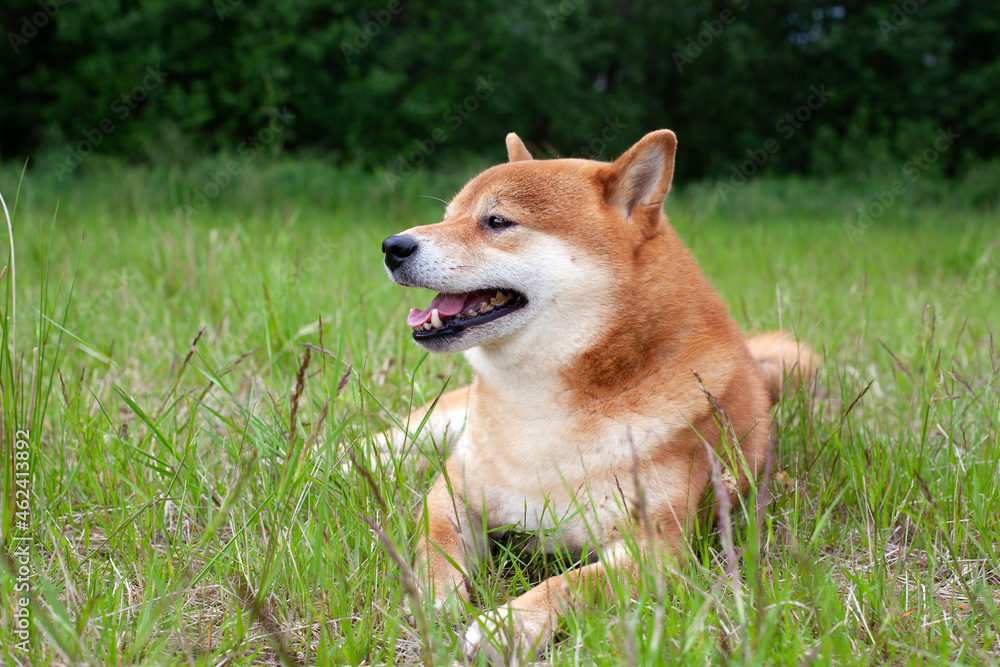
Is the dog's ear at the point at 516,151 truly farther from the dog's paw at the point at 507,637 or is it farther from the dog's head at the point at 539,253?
the dog's paw at the point at 507,637

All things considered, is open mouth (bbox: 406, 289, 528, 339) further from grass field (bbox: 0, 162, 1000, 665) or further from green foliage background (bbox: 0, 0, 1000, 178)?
green foliage background (bbox: 0, 0, 1000, 178)

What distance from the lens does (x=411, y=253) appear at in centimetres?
231

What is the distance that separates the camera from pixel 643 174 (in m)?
2.33

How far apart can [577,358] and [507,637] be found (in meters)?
0.86

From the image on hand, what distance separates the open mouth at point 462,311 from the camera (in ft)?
7.43

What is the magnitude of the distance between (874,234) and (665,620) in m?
9.14

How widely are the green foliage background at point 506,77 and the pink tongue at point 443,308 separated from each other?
971 cm

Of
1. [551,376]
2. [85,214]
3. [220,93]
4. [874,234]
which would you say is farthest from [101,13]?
[551,376]

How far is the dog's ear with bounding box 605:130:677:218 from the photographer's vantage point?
2266 millimetres

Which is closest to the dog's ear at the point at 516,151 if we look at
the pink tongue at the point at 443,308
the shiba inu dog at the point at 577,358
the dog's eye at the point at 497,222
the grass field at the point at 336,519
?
the shiba inu dog at the point at 577,358

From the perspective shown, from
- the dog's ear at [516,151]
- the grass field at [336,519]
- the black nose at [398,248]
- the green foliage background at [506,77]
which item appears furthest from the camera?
the green foliage background at [506,77]

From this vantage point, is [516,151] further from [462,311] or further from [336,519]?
[336,519]

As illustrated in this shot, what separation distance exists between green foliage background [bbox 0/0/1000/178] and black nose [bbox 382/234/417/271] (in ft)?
31.9

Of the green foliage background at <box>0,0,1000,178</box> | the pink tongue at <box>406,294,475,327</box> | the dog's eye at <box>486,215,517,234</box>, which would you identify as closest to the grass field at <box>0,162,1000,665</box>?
the pink tongue at <box>406,294,475,327</box>
